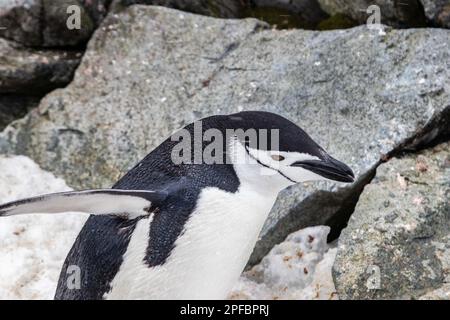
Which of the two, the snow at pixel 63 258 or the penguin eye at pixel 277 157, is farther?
the snow at pixel 63 258

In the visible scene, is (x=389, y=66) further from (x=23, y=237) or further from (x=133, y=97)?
(x=23, y=237)

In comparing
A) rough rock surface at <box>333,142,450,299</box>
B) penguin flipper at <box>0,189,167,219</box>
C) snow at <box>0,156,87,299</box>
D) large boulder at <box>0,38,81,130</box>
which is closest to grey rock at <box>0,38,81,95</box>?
large boulder at <box>0,38,81,130</box>

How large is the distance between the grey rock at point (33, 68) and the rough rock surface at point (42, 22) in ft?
0.12

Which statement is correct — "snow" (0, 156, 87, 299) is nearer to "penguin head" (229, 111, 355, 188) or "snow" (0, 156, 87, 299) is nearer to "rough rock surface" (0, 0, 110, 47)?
"rough rock surface" (0, 0, 110, 47)

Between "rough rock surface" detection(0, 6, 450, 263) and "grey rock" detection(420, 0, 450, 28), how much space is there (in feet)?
0.33

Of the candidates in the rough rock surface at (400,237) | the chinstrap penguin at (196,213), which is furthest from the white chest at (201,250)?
the rough rock surface at (400,237)

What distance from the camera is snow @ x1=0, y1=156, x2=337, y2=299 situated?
2541 mm

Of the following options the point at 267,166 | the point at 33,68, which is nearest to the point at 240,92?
the point at 33,68

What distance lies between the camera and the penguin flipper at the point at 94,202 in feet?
5.64

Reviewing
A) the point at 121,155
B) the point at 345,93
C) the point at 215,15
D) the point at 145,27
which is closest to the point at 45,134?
the point at 121,155

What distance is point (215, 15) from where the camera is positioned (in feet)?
10.9

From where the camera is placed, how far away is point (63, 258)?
8.77 feet

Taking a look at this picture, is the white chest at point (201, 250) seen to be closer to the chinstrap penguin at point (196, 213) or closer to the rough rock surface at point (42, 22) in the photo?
the chinstrap penguin at point (196, 213)

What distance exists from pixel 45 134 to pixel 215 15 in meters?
0.83
